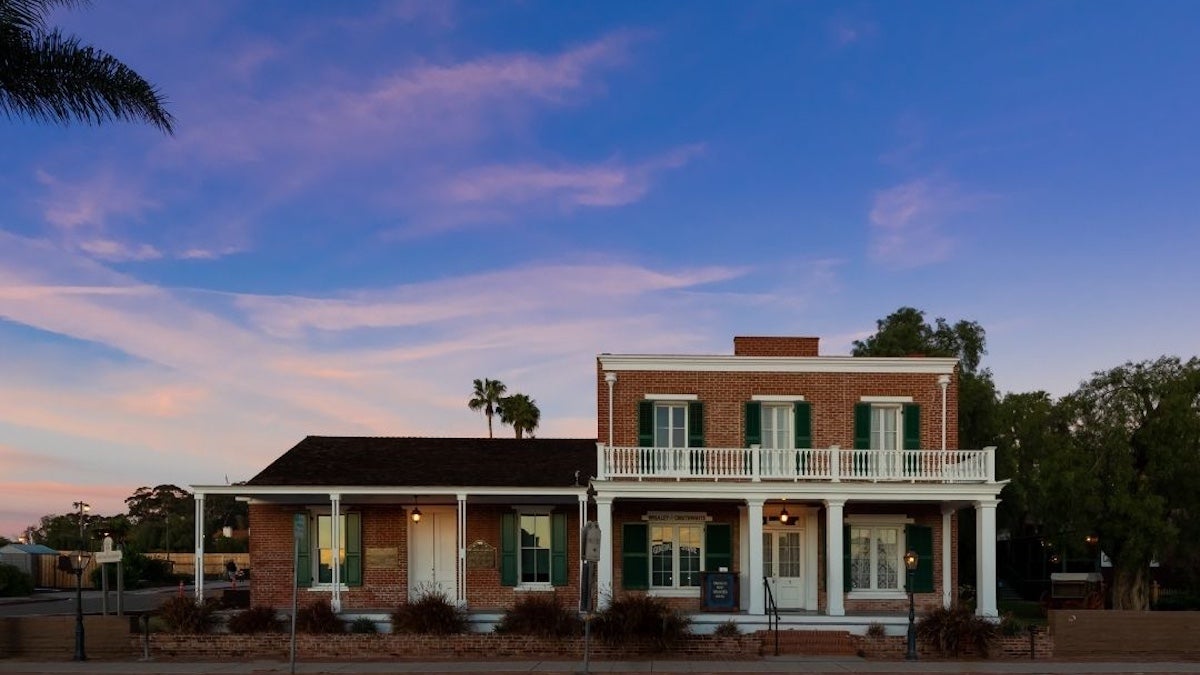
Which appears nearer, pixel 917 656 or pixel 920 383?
pixel 917 656

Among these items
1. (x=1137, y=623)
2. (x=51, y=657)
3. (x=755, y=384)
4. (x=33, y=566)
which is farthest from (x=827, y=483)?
(x=33, y=566)

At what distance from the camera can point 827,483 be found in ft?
78.7

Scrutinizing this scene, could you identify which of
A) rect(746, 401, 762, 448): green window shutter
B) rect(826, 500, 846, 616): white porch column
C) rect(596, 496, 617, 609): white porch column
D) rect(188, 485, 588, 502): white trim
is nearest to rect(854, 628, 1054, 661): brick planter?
rect(826, 500, 846, 616): white porch column

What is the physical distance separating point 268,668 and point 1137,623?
667 inches

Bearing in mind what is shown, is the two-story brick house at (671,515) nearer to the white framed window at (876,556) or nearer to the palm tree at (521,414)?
the white framed window at (876,556)

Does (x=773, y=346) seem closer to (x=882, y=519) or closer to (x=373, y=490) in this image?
(x=882, y=519)

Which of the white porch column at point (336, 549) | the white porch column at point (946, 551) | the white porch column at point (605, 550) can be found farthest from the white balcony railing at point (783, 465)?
the white porch column at point (336, 549)

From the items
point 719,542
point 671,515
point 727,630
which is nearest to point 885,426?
point 719,542

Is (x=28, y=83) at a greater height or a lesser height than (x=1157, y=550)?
greater

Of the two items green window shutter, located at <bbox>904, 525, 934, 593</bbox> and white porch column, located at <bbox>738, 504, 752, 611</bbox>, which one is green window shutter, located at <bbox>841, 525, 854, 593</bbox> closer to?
green window shutter, located at <bbox>904, 525, 934, 593</bbox>

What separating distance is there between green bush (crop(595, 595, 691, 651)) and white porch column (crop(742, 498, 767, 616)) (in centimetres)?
255

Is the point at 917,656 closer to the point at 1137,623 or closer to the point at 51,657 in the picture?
the point at 1137,623

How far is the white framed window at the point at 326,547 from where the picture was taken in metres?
26.5

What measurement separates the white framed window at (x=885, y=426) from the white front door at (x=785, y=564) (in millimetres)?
2814
